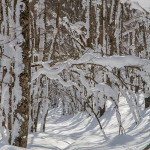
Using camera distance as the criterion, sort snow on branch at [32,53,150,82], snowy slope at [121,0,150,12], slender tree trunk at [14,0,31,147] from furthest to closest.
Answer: slender tree trunk at [14,0,31,147] < snow on branch at [32,53,150,82] < snowy slope at [121,0,150,12]

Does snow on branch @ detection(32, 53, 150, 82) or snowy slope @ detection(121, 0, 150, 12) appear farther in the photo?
snow on branch @ detection(32, 53, 150, 82)

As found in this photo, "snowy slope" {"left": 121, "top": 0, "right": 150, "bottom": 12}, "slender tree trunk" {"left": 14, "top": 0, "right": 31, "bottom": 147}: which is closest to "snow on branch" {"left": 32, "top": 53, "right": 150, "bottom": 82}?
"slender tree trunk" {"left": 14, "top": 0, "right": 31, "bottom": 147}

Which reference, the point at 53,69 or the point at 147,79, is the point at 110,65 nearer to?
the point at 147,79

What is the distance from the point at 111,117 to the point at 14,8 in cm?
739

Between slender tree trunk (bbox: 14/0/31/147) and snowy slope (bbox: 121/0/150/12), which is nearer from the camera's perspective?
snowy slope (bbox: 121/0/150/12)

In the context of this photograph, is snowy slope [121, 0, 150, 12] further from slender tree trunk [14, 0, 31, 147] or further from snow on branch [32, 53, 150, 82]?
slender tree trunk [14, 0, 31, 147]

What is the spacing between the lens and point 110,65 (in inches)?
138

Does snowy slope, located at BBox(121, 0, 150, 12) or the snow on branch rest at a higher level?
snowy slope, located at BBox(121, 0, 150, 12)

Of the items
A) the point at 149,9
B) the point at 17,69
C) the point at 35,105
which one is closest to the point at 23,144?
the point at 17,69

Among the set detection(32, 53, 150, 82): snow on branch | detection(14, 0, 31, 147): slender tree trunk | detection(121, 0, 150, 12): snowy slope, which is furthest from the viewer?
detection(14, 0, 31, 147): slender tree trunk

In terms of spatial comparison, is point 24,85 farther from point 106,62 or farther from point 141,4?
point 141,4

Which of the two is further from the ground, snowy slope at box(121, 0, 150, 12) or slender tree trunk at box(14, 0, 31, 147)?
snowy slope at box(121, 0, 150, 12)

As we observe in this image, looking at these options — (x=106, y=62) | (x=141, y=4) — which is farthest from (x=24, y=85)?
(x=141, y=4)

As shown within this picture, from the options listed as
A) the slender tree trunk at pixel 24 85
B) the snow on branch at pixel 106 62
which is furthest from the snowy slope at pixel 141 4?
the slender tree trunk at pixel 24 85
